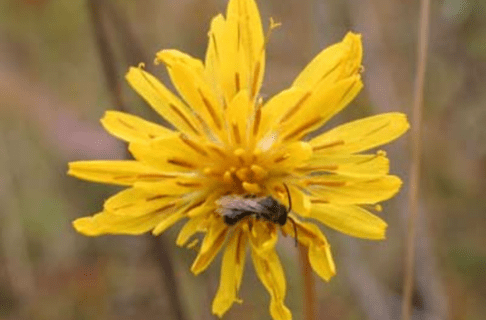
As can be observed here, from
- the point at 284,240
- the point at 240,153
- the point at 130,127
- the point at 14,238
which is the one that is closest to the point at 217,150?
the point at 240,153

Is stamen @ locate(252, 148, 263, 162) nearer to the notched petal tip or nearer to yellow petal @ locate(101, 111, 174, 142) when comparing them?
yellow petal @ locate(101, 111, 174, 142)

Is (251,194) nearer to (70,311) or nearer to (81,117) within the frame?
(70,311)

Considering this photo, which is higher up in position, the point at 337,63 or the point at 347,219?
the point at 337,63

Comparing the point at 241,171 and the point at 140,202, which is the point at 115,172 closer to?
the point at 140,202

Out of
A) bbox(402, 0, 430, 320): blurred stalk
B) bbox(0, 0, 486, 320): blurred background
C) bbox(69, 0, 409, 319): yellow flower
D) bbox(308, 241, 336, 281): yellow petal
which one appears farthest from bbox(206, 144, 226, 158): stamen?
bbox(0, 0, 486, 320): blurred background

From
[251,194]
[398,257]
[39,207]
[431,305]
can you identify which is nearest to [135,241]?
[39,207]

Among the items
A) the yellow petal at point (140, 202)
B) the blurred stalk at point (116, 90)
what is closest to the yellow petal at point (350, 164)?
the yellow petal at point (140, 202)
